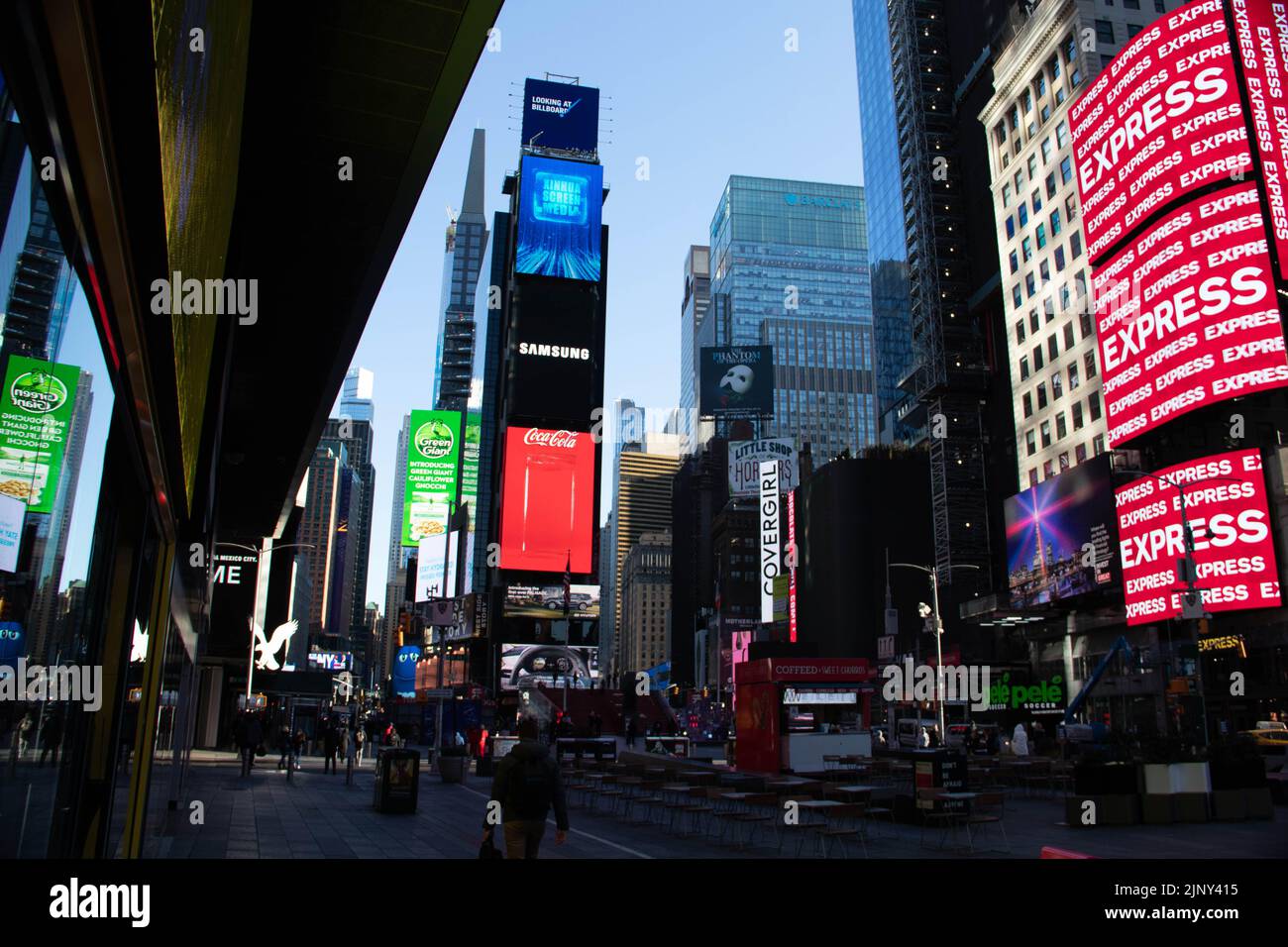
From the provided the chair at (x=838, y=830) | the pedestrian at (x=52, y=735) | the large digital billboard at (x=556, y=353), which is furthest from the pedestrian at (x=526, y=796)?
the large digital billboard at (x=556, y=353)

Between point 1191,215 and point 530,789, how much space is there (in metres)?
46.7

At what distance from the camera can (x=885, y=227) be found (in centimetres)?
11806

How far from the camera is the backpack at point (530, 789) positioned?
8070 millimetres

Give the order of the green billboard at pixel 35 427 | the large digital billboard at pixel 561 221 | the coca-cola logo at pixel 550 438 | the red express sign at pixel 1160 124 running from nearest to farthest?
the green billboard at pixel 35 427 → the red express sign at pixel 1160 124 → the coca-cola logo at pixel 550 438 → the large digital billboard at pixel 561 221

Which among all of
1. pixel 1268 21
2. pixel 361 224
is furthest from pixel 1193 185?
pixel 361 224

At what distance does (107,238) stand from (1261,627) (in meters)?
50.8

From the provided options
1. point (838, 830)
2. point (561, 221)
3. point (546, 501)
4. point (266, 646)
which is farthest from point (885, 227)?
point (838, 830)

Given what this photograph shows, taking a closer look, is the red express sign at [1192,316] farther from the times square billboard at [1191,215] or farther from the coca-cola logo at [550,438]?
the coca-cola logo at [550,438]

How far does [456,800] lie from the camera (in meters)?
22.2

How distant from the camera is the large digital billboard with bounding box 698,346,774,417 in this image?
5192 inches

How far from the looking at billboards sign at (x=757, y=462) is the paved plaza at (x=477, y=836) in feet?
316

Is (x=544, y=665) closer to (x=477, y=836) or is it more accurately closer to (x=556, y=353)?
(x=556, y=353)
